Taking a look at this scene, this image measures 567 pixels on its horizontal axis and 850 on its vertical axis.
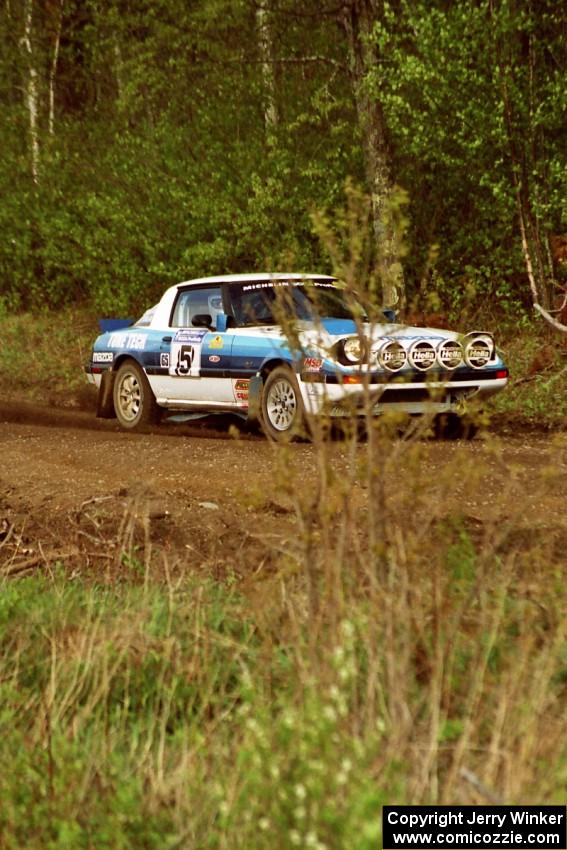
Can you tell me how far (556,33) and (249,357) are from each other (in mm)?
6403

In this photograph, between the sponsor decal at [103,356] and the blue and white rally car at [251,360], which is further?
the sponsor decal at [103,356]

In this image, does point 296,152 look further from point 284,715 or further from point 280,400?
point 284,715

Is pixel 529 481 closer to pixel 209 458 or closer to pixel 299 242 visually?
pixel 209 458

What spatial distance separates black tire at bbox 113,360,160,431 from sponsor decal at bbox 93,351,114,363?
19 centimetres

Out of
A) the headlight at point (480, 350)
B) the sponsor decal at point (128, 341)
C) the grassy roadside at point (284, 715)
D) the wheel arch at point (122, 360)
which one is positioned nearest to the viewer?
the grassy roadside at point (284, 715)

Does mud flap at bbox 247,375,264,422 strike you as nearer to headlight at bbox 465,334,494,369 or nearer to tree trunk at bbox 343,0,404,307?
headlight at bbox 465,334,494,369

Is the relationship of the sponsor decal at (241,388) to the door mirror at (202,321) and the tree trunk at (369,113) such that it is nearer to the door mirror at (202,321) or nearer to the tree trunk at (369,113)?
the door mirror at (202,321)

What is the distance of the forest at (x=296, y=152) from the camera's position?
1548 centimetres

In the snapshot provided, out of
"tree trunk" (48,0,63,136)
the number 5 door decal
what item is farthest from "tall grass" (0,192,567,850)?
A: "tree trunk" (48,0,63,136)

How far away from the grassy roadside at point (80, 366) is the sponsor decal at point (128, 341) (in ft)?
10.5

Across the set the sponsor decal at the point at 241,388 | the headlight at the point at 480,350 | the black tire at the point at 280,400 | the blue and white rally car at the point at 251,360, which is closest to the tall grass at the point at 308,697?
the blue and white rally car at the point at 251,360

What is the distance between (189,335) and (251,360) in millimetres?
1237

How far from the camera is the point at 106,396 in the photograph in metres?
14.8

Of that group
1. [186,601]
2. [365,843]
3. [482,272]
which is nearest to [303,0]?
[482,272]
